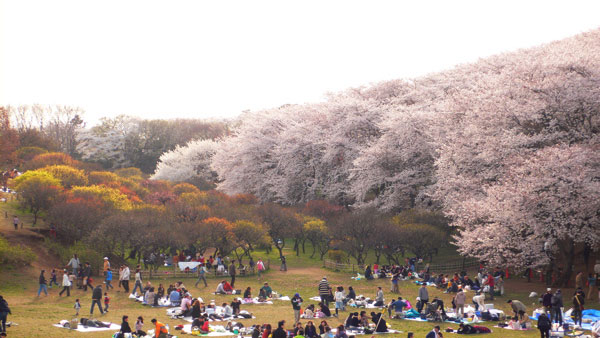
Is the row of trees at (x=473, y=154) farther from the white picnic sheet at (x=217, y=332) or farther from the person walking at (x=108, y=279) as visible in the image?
the person walking at (x=108, y=279)

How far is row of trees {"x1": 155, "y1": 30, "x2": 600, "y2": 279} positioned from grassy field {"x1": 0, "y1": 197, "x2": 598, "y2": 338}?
15.0ft

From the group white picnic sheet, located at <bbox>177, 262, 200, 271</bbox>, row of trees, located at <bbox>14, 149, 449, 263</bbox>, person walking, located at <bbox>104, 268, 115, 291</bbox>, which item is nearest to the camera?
person walking, located at <bbox>104, 268, 115, 291</bbox>

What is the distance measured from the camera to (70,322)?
932 inches

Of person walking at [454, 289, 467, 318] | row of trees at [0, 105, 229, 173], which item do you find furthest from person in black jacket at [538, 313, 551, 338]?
row of trees at [0, 105, 229, 173]

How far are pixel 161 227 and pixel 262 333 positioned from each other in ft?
77.6

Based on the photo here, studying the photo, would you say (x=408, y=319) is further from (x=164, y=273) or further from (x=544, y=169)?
(x=164, y=273)

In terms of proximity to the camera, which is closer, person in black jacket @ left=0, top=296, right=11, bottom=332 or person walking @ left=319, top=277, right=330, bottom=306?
person in black jacket @ left=0, top=296, right=11, bottom=332

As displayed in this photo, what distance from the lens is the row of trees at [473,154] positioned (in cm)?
3212

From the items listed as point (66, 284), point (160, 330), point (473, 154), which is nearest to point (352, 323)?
point (160, 330)

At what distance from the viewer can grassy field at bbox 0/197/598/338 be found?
79.6ft

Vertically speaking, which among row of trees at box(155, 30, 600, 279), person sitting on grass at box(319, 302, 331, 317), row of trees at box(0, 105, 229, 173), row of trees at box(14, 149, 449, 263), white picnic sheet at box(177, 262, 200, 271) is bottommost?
person sitting on grass at box(319, 302, 331, 317)

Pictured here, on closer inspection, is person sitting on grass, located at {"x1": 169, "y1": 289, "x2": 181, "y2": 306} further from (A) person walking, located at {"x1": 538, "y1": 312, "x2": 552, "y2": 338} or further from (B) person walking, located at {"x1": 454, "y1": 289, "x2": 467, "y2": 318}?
(A) person walking, located at {"x1": 538, "y1": 312, "x2": 552, "y2": 338}

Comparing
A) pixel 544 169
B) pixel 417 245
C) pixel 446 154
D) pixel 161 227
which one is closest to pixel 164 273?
pixel 161 227

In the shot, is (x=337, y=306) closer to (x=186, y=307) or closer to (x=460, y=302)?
(x=460, y=302)
